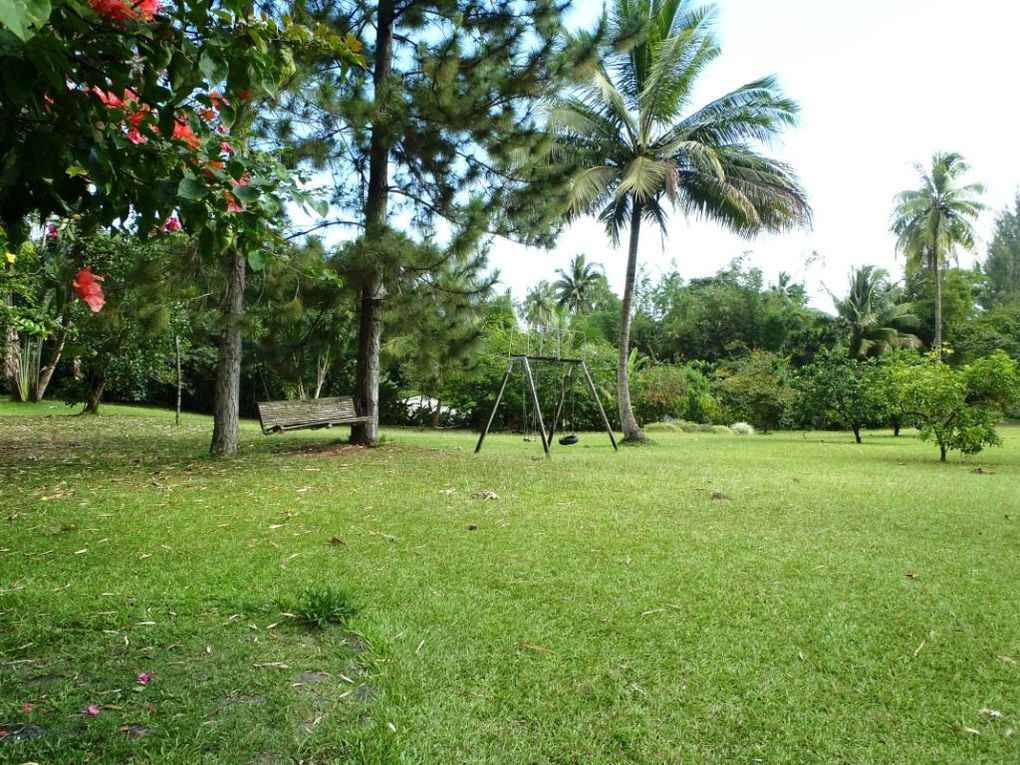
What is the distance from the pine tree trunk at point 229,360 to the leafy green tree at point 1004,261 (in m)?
49.8

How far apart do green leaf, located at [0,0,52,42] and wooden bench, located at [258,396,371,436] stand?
742 cm

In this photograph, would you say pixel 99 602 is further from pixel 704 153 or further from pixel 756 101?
pixel 756 101

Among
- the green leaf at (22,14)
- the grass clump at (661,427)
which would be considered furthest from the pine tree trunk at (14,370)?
the green leaf at (22,14)

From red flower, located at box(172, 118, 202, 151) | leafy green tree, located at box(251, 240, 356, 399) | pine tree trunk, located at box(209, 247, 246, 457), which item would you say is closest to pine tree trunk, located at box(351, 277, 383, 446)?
leafy green tree, located at box(251, 240, 356, 399)

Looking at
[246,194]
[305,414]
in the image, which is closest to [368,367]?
[305,414]

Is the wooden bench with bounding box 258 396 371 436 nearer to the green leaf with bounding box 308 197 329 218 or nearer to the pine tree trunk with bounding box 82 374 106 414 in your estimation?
the green leaf with bounding box 308 197 329 218

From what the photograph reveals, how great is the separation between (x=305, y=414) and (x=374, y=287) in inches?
72.0

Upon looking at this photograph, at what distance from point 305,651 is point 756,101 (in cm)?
1402

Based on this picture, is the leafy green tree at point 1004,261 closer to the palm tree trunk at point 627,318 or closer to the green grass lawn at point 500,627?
the palm tree trunk at point 627,318

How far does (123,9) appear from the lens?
1808 mm

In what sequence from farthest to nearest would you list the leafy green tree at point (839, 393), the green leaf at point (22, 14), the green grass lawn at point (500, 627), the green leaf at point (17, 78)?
the leafy green tree at point (839, 393), the green grass lawn at point (500, 627), the green leaf at point (17, 78), the green leaf at point (22, 14)

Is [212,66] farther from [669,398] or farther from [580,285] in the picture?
[580,285]

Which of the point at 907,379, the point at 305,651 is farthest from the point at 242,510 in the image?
the point at 907,379

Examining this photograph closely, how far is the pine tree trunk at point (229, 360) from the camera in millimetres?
8188
